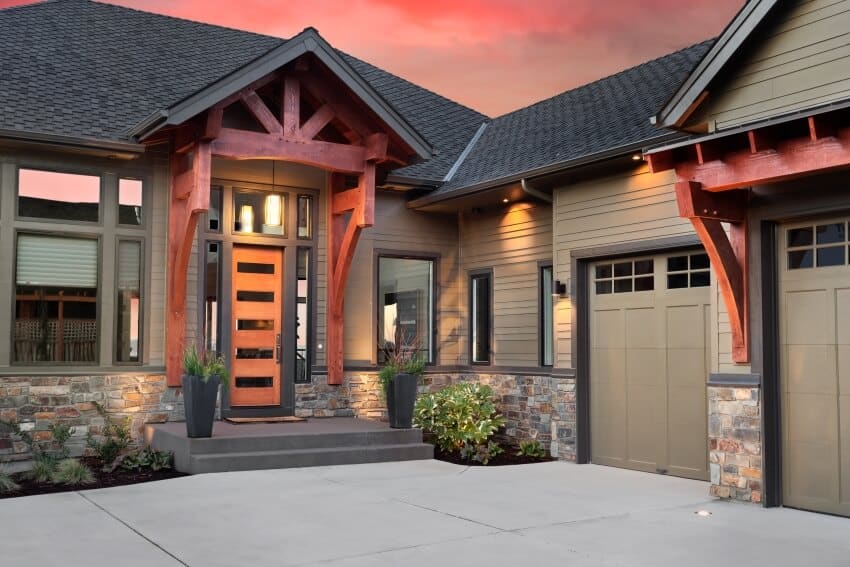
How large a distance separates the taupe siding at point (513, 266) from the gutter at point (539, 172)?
2.64 feet

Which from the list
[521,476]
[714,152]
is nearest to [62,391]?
[521,476]

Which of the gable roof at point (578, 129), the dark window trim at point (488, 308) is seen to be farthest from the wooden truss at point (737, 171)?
the dark window trim at point (488, 308)

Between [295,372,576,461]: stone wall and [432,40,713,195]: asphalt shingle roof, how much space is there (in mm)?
2656

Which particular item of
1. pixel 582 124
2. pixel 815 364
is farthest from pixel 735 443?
pixel 582 124

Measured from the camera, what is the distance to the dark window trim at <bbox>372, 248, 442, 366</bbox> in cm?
1209

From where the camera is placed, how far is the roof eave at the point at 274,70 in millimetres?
9180

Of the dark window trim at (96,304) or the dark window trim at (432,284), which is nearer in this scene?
the dark window trim at (96,304)

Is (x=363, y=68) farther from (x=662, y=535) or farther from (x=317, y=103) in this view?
(x=662, y=535)

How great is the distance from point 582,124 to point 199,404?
5837mm

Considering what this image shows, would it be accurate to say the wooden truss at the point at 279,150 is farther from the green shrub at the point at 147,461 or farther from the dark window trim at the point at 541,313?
the dark window trim at the point at 541,313

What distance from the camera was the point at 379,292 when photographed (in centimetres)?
1221

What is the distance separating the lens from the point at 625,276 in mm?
9711

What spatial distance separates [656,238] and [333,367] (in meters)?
4.61

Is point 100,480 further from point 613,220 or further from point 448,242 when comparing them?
point 448,242
